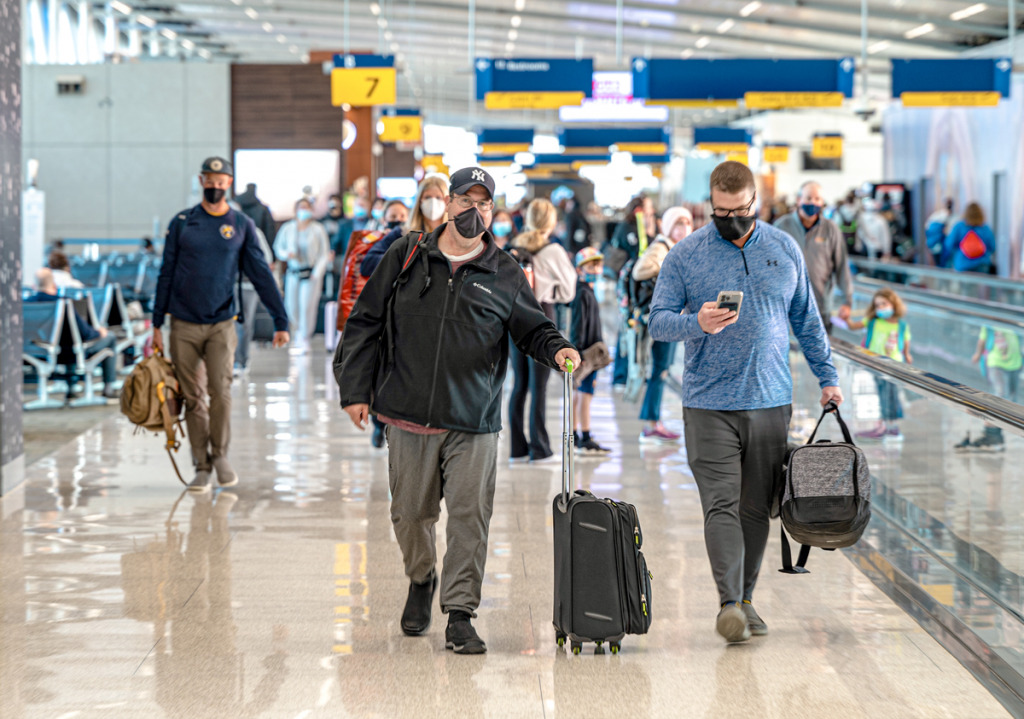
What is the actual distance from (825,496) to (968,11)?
2296cm

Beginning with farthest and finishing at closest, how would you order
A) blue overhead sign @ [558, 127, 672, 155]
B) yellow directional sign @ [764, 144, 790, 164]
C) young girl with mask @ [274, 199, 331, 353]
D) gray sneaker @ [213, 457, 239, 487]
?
yellow directional sign @ [764, 144, 790, 164] → blue overhead sign @ [558, 127, 672, 155] → young girl with mask @ [274, 199, 331, 353] → gray sneaker @ [213, 457, 239, 487]

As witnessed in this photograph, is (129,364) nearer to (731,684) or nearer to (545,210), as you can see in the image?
(545,210)

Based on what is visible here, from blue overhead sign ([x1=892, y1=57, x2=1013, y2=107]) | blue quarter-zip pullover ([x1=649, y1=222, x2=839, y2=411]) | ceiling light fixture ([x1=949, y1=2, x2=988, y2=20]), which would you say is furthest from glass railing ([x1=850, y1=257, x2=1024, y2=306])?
blue quarter-zip pullover ([x1=649, y1=222, x2=839, y2=411])

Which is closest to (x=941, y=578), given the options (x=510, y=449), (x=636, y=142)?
(x=510, y=449)

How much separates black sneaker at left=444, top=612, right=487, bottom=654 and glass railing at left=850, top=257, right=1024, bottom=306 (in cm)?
1040

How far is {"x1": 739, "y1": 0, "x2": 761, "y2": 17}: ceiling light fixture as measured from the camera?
89.3 feet

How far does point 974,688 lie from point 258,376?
969 centimetres

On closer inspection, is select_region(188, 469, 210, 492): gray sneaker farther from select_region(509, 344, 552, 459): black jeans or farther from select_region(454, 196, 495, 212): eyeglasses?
select_region(454, 196, 495, 212): eyeglasses

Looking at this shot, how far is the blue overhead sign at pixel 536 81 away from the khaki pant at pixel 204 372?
38.2 ft

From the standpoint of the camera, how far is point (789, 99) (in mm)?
17469

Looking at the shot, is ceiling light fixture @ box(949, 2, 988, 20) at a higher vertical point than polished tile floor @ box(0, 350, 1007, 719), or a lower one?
higher

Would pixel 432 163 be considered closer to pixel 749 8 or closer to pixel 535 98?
pixel 749 8

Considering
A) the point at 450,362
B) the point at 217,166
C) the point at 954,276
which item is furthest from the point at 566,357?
the point at 954,276

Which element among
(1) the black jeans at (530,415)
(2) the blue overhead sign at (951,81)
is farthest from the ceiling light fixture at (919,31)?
(1) the black jeans at (530,415)
